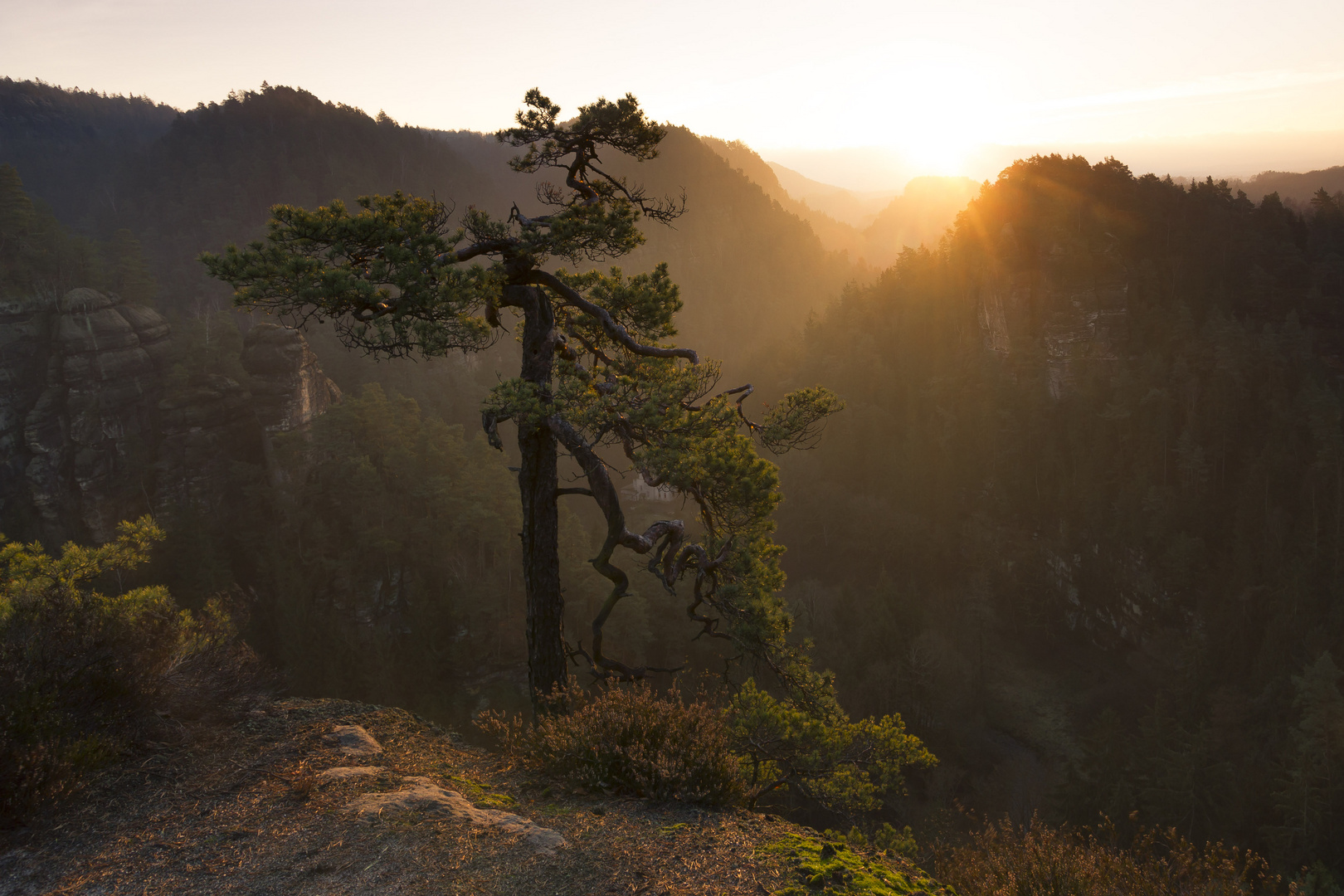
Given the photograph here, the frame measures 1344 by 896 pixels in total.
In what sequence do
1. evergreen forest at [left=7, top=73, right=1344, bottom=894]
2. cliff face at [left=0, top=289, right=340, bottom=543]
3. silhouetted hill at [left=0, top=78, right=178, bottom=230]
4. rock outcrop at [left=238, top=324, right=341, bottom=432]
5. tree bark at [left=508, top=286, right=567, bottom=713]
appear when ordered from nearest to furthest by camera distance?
tree bark at [left=508, top=286, right=567, bottom=713]
evergreen forest at [left=7, top=73, right=1344, bottom=894]
cliff face at [left=0, top=289, right=340, bottom=543]
rock outcrop at [left=238, top=324, right=341, bottom=432]
silhouetted hill at [left=0, top=78, right=178, bottom=230]

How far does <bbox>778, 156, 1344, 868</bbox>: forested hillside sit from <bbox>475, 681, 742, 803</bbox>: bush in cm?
2476

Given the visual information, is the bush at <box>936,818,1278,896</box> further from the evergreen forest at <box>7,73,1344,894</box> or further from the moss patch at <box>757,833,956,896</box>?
the evergreen forest at <box>7,73,1344,894</box>

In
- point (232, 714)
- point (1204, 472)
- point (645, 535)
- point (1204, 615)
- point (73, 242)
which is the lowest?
point (1204, 615)

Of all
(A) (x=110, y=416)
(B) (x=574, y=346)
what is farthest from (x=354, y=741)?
(A) (x=110, y=416)

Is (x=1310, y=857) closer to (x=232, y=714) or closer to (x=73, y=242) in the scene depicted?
(x=232, y=714)

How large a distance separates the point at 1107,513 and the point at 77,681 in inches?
1856

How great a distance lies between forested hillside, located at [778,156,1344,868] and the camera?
29141mm

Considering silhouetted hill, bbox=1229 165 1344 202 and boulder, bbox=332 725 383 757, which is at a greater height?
silhouetted hill, bbox=1229 165 1344 202

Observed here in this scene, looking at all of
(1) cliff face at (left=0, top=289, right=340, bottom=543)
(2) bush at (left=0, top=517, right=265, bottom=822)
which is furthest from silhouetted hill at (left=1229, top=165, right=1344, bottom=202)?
(2) bush at (left=0, top=517, right=265, bottom=822)

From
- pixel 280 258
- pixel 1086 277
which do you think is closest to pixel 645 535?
pixel 280 258

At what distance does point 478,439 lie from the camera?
4338cm

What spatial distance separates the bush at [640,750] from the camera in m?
5.97

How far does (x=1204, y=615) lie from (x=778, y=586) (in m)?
39.5

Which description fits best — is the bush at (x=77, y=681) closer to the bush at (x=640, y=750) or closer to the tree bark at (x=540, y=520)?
the bush at (x=640, y=750)
